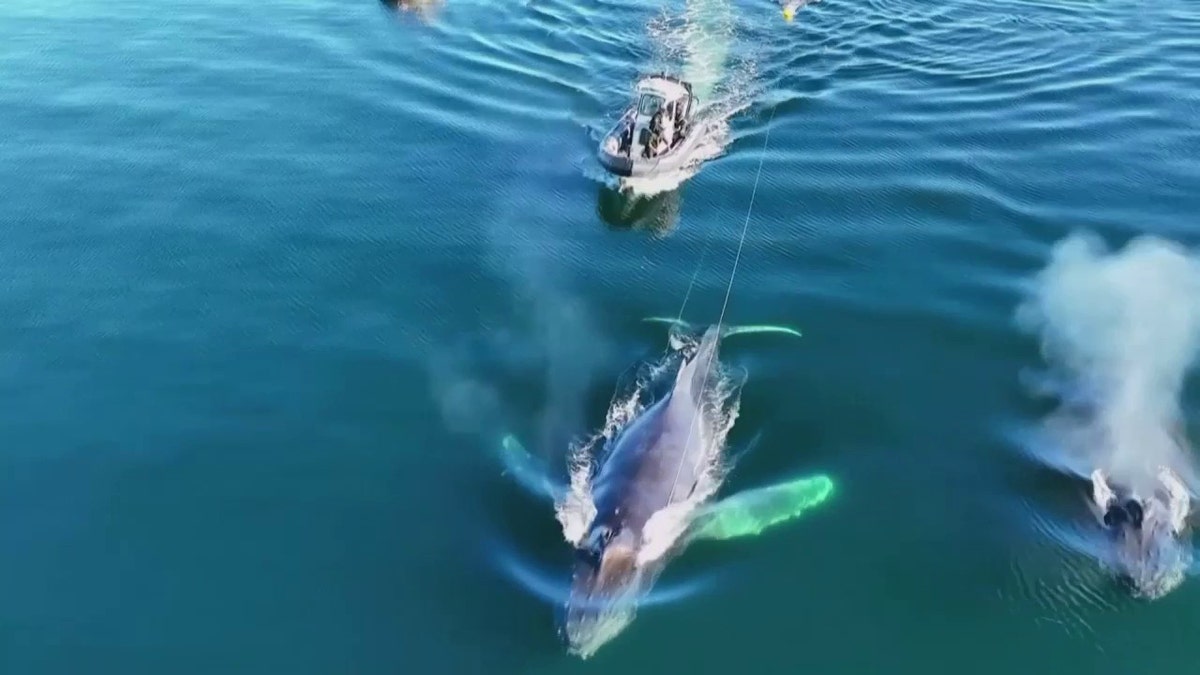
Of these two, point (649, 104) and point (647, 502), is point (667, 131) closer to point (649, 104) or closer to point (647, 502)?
point (649, 104)

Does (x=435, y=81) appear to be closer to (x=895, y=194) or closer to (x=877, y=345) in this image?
(x=895, y=194)

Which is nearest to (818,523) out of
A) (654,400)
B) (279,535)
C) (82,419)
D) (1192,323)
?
(654,400)

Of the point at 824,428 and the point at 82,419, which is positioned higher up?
the point at 824,428

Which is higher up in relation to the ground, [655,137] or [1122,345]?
[655,137]

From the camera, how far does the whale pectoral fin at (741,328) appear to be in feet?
110

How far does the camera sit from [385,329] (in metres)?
34.0

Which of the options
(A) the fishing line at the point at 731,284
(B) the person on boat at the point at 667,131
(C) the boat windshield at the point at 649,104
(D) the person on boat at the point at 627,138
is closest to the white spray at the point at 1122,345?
(A) the fishing line at the point at 731,284

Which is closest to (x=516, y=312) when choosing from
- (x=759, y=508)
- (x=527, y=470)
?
(x=527, y=470)

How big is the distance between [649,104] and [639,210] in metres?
7.31

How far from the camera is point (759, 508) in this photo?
2691cm

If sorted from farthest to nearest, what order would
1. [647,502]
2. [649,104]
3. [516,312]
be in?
[649,104] < [516,312] < [647,502]

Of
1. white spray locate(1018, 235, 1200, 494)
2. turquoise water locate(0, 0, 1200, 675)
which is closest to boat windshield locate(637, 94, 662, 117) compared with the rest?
turquoise water locate(0, 0, 1200, 675)

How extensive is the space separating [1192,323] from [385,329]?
27434mm

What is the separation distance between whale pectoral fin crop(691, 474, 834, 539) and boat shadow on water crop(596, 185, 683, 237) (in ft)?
48.5
